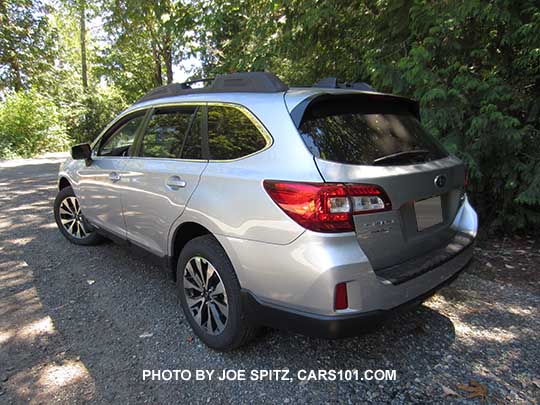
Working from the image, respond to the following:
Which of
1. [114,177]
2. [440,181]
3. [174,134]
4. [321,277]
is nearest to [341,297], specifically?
[321,277]

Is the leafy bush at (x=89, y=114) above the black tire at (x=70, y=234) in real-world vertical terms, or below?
above

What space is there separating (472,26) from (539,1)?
690 mm

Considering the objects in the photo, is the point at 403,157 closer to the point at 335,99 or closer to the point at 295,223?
the point at 335,99

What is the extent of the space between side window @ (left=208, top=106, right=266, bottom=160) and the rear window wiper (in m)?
0.68

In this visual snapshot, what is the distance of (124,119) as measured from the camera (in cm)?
359

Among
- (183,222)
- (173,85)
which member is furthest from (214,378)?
(173,85)

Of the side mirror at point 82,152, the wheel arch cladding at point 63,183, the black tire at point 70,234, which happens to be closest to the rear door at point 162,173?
the side mirror at point 82,152

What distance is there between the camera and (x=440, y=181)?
229 cm

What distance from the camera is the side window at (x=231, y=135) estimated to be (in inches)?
88.0

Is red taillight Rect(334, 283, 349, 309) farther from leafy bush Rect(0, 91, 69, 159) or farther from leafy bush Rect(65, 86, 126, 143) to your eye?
leafy bush Rect(65, 86, 126, 143)

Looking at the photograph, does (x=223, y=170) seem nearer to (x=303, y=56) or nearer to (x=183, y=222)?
(x=183, y=222)

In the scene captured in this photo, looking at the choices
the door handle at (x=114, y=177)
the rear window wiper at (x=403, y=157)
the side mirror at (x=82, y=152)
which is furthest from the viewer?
the side mirror at (x=82, y=152)

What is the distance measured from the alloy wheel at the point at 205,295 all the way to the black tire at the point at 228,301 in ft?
0.11

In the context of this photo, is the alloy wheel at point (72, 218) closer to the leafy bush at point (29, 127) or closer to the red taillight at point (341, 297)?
the red taillight at point (341, 297)
